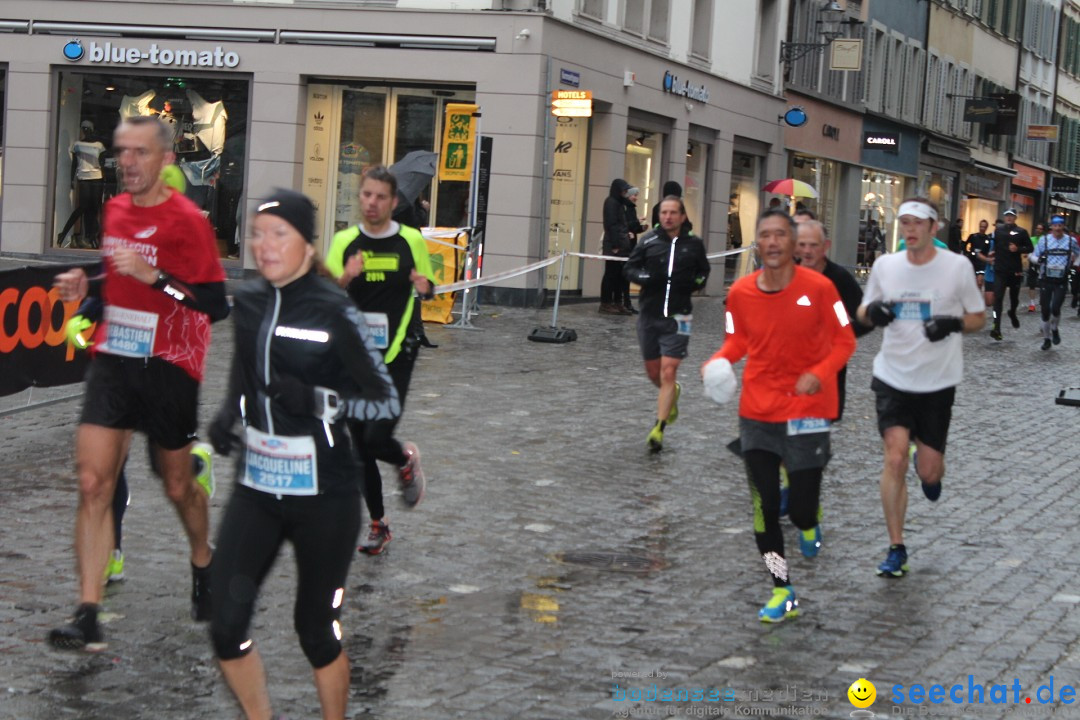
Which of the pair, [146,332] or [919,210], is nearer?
[146,332]

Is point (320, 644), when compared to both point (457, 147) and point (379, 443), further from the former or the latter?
point (457, 147)

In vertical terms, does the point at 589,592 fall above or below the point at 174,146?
below

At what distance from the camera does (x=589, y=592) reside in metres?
7.31

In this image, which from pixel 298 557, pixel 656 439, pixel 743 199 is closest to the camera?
pixel 298 557

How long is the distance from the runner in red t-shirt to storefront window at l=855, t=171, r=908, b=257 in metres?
39.0

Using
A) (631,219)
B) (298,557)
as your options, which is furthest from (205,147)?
(298,557)

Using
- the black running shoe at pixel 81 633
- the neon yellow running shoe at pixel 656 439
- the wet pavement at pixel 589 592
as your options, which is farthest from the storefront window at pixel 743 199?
the black running shoe at pixel 81 633

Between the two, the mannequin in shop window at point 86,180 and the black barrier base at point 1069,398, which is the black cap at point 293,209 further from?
the mannequin in shop window at point 86,180

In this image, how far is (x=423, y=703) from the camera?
218 inches

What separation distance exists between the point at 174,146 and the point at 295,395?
22.8 m

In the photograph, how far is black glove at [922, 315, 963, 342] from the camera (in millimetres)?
7891

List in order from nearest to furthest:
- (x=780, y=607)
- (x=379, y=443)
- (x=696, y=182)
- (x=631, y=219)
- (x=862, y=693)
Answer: (x=862, y=693) → (x=780, y=607) → (x=379, y=443) → (x=631, y=219) → (x=696, y=182)

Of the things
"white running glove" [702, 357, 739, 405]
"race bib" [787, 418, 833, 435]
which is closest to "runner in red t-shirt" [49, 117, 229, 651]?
"white running glove" [702, 357, 739, 405]

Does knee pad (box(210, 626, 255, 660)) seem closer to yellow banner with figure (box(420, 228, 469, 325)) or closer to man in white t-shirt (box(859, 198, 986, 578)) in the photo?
man in white t-shirt (box(859, 198, 986, 578))
